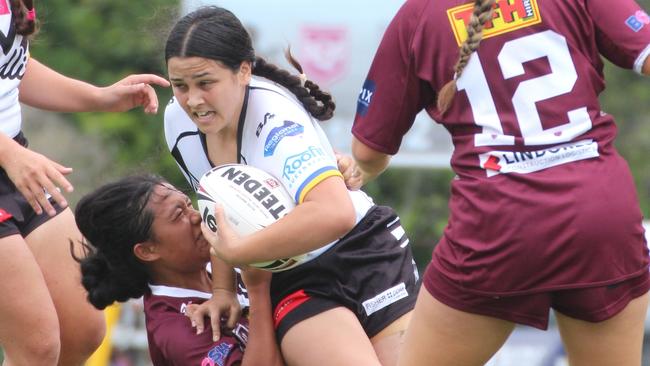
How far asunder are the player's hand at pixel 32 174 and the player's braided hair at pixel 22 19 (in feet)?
1.54

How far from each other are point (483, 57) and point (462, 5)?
0.56ft

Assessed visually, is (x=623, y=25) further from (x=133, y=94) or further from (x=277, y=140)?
(x=133, y=94)

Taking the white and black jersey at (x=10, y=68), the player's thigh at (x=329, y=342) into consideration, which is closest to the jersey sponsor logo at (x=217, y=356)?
the player's thigh at (x=329, y=342)

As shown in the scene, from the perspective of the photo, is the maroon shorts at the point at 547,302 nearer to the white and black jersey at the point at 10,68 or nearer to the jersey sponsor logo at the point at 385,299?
the jersey sponsor logo at the point at 385,299

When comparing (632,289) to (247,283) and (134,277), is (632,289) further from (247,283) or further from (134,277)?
(134,277)

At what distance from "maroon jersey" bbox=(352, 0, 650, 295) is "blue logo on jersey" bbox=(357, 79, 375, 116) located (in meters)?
0.35

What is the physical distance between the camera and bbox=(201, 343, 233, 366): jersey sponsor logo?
4148mm

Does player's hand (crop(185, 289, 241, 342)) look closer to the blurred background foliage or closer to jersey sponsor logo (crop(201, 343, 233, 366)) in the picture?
jersey sponsor logo (crop(201, 343, 233, 366))

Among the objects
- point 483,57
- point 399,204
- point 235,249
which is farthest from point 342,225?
point 399,204

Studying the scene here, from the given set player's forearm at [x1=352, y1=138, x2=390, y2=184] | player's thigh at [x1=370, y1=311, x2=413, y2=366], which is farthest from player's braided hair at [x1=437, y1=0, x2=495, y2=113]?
player's thigh at [x1=370, y1=311, x2=413, y2=366]

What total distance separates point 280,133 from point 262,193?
0.65ft

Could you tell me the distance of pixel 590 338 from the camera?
355 centimetres

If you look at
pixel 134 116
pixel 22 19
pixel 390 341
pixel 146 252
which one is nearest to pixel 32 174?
pixel 146 252

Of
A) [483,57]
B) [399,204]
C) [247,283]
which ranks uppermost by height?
[483,57]
